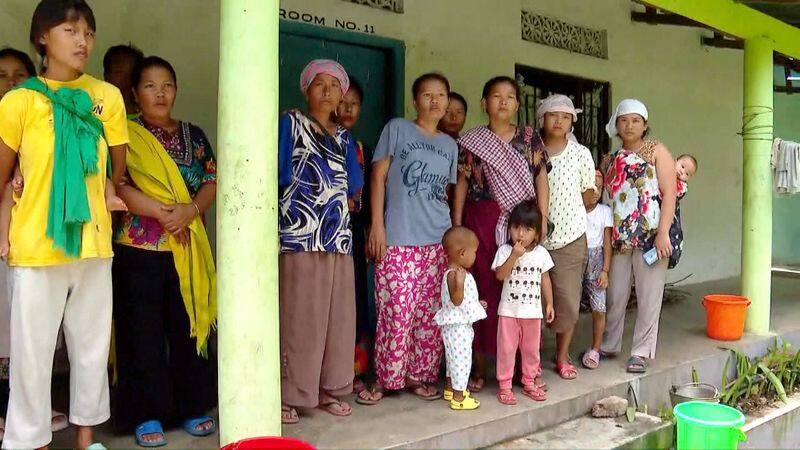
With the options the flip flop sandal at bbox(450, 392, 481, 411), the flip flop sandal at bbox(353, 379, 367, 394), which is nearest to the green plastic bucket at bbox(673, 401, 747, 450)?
the flip flop sandal at bbox(450, 392, 481, 411)

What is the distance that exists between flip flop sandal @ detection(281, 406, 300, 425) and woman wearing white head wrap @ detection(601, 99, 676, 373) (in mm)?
1956

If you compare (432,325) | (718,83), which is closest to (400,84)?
(432,325)

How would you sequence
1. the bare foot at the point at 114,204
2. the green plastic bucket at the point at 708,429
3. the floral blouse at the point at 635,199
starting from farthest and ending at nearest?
the floral blouse at the point at 635,199 → the green plastic bucket at the point at 708,429 → the bare foot at the point at 114,204

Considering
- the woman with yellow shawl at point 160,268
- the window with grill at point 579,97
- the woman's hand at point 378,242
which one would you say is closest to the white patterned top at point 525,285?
the woman's hand at point 378,242

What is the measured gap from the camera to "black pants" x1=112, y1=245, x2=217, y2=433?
258cm

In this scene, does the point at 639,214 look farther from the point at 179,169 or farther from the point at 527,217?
the point at 179,169

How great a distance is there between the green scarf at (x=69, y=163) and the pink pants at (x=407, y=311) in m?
1.33

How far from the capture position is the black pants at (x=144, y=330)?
102 inches

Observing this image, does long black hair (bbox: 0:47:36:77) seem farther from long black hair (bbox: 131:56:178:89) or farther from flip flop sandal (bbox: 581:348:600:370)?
flip flop sandal (bbox: 581:348:600:370)

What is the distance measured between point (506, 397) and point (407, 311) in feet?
2.11

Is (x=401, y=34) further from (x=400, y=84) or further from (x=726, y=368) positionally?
(x=726, y=368)

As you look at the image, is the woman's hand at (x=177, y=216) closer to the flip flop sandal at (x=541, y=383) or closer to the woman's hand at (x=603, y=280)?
the flip flop sandal at (x=541, y=383)

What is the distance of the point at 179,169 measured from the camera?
2.65m

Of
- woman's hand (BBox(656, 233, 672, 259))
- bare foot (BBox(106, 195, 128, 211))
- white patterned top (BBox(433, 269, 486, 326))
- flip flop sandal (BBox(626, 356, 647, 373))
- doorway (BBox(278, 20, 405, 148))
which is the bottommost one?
flip flop sandal (BBox(626, 356, 647, 373))
